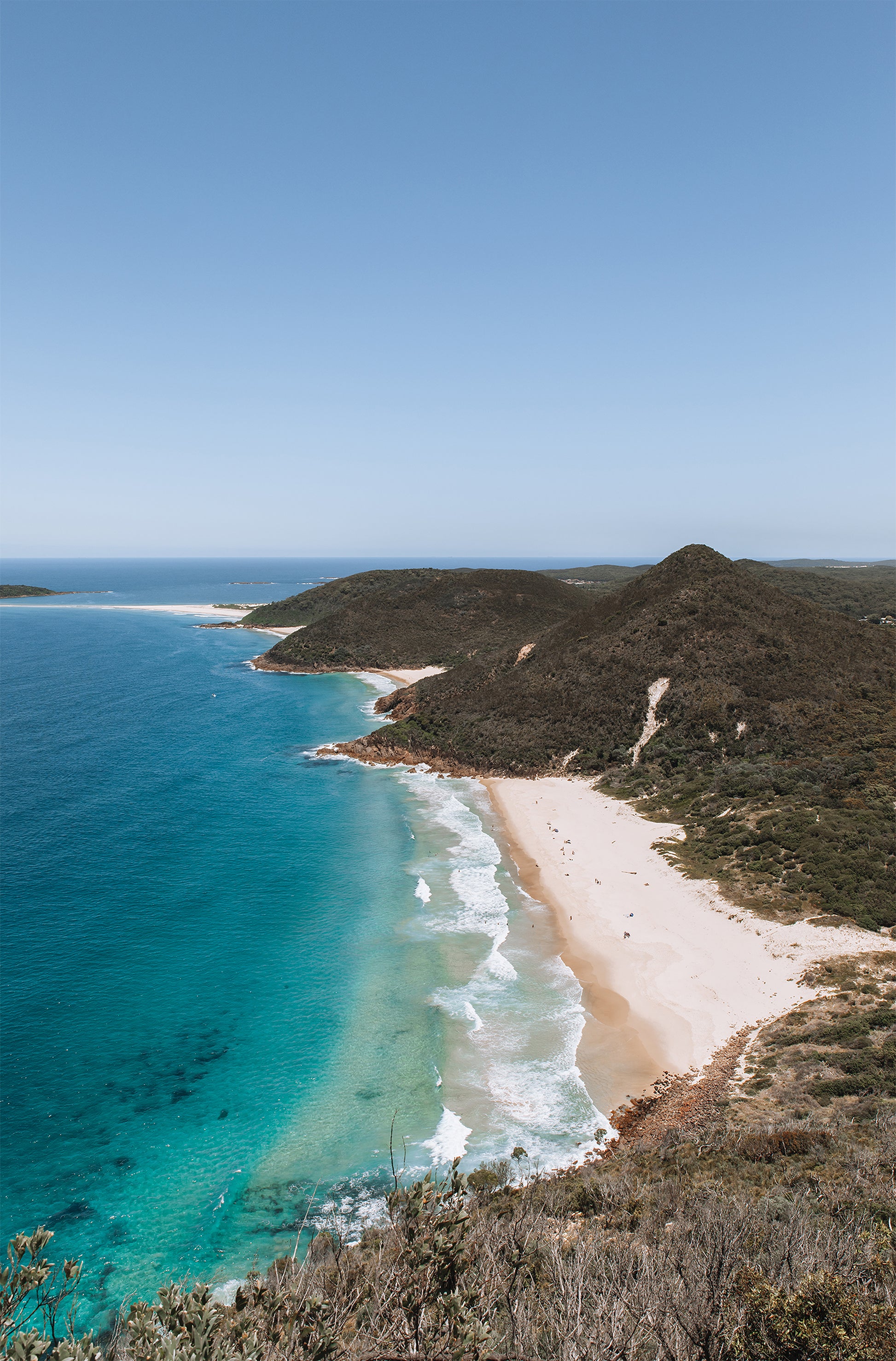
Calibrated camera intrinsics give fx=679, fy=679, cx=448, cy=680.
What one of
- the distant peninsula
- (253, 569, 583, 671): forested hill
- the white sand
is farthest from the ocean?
the white sand

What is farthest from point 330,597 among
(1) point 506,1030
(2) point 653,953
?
(1) point 506,1030

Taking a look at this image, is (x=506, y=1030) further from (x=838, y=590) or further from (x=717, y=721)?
(x=838, y=590)

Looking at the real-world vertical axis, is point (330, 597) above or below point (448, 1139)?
above

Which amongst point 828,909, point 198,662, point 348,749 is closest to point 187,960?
point 828,909

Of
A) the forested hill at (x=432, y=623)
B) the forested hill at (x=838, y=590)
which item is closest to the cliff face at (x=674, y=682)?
the forested hill at (x=838, y=590)

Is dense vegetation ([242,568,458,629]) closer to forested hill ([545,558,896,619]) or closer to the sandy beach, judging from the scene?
forested hill ([545,558,896,619])

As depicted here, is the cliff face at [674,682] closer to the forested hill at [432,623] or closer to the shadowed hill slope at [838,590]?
the forested hill at [432,623]

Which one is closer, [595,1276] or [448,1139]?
[595,1276]
